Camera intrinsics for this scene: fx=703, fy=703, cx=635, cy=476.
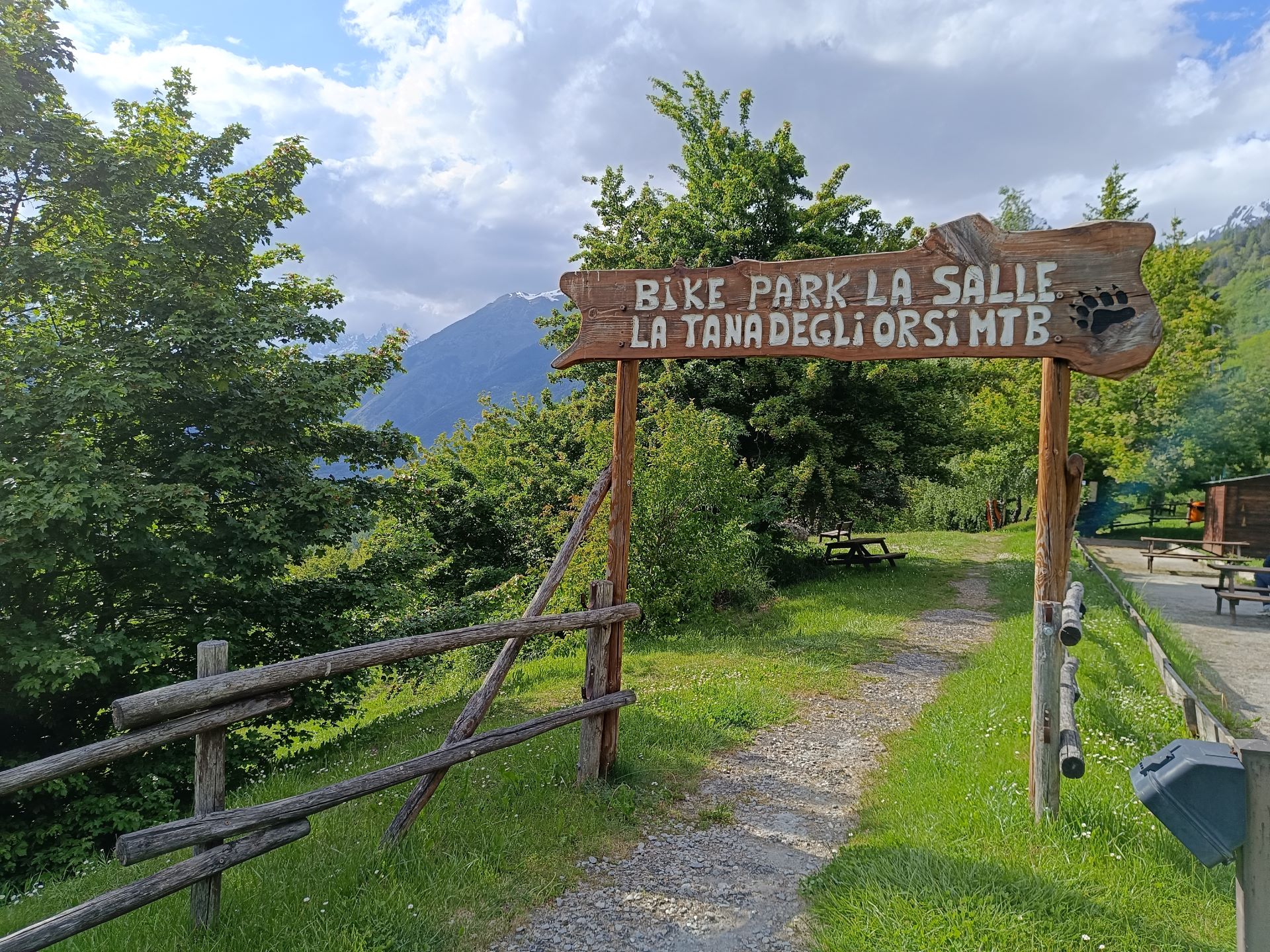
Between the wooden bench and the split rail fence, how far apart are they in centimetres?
1428

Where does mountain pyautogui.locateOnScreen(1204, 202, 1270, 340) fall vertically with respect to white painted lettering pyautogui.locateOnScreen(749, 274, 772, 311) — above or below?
above

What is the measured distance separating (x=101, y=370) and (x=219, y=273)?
3.04m

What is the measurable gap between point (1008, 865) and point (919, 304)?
3.29 metres

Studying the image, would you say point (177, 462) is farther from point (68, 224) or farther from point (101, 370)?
point (68, 224)

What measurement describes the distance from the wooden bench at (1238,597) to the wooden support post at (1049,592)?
1187cm

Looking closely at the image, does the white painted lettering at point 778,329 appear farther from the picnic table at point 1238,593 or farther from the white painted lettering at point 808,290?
the picnic table at point 1238,593

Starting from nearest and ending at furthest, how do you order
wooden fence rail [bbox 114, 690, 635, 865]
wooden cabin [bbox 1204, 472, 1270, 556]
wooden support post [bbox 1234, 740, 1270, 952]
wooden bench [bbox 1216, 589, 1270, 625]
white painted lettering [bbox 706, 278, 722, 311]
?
wooden support post [bbox 1234, 740, 1270, 952]
wooden fence rail [bbox 114, 690, 635, 865]
white painted lettering [bbox 706, 278, 722, 311]
wooden bench [bbox 1216, 589, 1270, 625]
wooden cabin [bbox 1204, 472, 1270, 556]

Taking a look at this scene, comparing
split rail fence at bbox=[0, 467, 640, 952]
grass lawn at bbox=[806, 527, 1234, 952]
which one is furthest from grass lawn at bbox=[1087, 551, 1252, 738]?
split rail fence at bbox=[0, 467, 640, 952]

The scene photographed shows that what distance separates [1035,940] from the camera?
327cm

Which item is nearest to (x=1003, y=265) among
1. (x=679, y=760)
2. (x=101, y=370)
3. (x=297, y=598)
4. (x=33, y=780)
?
(x=679, y=760)

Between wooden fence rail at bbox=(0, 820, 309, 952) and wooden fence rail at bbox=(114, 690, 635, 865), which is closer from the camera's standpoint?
wooden fence rail at bbox=(0, 820, 309, 952)

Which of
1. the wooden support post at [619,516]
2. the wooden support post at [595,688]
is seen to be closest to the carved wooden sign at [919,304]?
the wooden support post at [619,516]

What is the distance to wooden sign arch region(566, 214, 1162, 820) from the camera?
404cm

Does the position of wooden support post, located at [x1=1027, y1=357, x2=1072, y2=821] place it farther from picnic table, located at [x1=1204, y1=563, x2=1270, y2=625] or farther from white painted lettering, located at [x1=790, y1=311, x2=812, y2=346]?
picnic table, located at [x1=1204, y1=563, x2=1270, y2=625]
